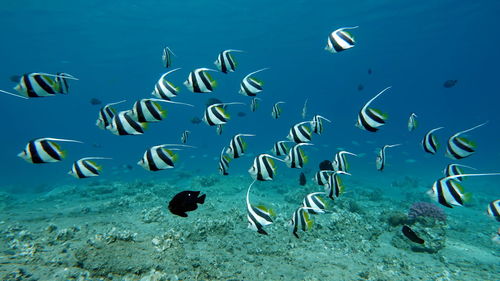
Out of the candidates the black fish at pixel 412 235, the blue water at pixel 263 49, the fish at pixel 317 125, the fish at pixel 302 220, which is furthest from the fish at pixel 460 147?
the blue water at pixel 263 49

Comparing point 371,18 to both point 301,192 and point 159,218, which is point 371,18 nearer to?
point 301,192

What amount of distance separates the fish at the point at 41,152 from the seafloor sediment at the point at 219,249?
176 cm

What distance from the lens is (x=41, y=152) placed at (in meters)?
3.37

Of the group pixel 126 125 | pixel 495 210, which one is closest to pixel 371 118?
pixel 495 210

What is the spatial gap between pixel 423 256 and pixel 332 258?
2660 mm

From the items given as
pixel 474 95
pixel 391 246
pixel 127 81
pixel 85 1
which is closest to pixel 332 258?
pixel 391 246

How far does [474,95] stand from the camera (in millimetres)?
92812

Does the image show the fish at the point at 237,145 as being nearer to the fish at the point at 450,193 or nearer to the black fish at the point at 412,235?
the fish at the point at 450,193

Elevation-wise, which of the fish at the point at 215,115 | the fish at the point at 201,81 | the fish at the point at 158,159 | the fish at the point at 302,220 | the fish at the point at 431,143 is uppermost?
the fish at the point at 201,81

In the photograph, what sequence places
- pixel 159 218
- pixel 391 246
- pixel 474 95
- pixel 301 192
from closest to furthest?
pixel 391 246 → pixel 159 218 → pixel 301 192 → pixel 474 95

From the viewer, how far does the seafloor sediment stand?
13.9ft

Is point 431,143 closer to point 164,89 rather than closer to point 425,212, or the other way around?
point 425,212

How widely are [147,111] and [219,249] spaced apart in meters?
3.71

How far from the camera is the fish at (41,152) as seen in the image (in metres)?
3.31
